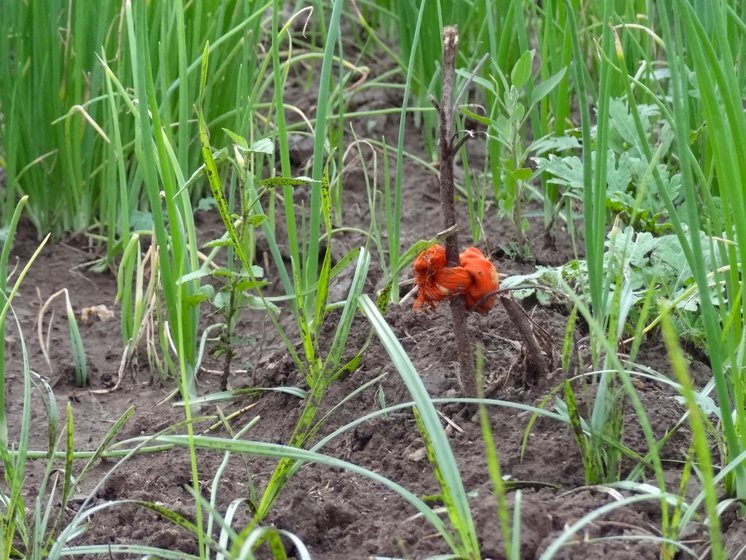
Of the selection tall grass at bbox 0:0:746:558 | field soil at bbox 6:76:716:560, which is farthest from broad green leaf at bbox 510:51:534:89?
field soil at bbox 6:76:716:560

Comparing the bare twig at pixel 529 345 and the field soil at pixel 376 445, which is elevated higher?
the bare twig at pixel 529 345

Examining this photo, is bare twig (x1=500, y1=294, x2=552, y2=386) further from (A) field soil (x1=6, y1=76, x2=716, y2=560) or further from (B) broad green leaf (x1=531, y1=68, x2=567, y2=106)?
(B) broad green leaf (x1=531, y1=68, x2=567, y2=106)

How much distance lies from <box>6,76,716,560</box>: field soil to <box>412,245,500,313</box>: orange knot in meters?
0.16

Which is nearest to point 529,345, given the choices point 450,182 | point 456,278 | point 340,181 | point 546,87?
point 456,278

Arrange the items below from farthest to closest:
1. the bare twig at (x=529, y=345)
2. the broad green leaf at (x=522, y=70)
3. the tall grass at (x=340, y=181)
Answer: the broad green leaf at (x=522, y=70) → the bare twig at (x=529, y=345) → the tall grass at (x=340, y=181)

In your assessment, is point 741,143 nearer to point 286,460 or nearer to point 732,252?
point 732,252

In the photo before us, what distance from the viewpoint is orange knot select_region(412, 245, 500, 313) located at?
4.51 feet

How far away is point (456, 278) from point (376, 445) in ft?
0.93

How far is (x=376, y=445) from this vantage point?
149cm

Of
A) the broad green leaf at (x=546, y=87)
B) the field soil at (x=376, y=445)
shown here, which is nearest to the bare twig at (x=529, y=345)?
the field soil at (x=376, y=445)

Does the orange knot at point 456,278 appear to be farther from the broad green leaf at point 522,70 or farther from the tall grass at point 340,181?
the broad green leaf at point 522,70

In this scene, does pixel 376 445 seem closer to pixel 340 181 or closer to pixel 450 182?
pixel 450 182

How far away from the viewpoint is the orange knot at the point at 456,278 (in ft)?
4.51

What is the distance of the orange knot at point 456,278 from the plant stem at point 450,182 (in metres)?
0.01
